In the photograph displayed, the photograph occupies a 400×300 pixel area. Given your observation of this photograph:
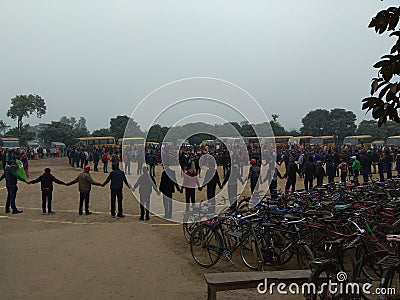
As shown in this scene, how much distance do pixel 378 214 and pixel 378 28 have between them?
4398mm

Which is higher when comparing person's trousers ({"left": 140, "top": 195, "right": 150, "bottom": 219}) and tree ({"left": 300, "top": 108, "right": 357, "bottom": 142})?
tree ({"left": 300, "top": 108, "right": 357, "bottom": 142})

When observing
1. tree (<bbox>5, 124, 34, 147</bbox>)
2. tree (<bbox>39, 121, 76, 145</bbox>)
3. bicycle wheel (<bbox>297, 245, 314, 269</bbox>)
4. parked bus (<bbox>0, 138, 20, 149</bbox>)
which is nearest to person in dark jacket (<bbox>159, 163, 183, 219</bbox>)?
bicycle wheel (<bbox>297, 245, 314, 269</bbox>)

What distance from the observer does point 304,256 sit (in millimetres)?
5629

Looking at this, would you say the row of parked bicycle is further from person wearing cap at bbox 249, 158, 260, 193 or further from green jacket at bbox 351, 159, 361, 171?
green jacket at bbox 351, 159, 361, 171

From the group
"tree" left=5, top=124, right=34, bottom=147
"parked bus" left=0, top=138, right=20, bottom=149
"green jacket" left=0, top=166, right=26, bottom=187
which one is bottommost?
"green jacket" left=0, top=166, right=26, bottom=187

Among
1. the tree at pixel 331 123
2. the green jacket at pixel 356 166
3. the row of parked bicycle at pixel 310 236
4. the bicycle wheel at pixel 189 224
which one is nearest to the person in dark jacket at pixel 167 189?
the bicycle wheel at pixel 189 224

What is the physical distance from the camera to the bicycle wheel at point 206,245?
6.59m

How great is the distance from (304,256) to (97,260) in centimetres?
336

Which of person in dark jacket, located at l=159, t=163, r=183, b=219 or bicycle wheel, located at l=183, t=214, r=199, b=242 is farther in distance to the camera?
person in dark jacket, located at l=159, t=163, r=183, b=219

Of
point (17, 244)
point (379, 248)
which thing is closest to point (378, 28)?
point (379, 248)

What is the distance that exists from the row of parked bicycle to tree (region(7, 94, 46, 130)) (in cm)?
5345

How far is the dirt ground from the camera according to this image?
5539 millimetres

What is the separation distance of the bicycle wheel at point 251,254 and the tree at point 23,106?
2125 inches

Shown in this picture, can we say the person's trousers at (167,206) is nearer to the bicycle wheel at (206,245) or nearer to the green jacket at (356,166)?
the bicycle wheel at (206,245)
